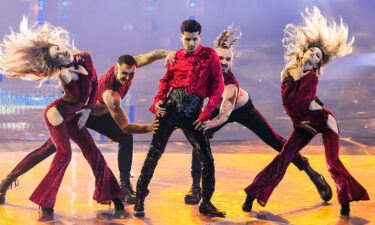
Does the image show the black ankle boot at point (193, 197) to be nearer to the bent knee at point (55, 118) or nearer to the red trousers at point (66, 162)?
the red trousers at point (66, 162)

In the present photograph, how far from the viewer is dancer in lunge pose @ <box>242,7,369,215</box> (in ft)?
14.6

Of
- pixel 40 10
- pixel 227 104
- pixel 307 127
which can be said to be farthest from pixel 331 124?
pixel 40 10

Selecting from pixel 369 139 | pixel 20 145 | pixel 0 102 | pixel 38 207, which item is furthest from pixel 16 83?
pixel 38 207

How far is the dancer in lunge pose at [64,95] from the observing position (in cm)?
440

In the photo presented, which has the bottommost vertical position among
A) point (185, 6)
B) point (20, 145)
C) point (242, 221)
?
point (20, 145)

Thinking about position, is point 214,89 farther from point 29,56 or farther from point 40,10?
point 40,10

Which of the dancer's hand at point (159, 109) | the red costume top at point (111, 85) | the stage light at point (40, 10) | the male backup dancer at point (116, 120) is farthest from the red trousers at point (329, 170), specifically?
the stage light at point (40, 10)

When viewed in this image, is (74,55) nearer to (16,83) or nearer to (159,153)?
(159,153)

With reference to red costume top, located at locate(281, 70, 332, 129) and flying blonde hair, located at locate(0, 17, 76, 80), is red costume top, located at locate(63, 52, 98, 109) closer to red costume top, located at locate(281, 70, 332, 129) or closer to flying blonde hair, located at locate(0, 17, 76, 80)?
flying blonde hair, located at locate(0, 17, 76, 80)

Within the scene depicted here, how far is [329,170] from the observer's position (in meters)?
4.53

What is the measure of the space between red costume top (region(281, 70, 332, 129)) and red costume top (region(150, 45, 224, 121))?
→ 69 cm

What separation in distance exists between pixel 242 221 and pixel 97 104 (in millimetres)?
1814

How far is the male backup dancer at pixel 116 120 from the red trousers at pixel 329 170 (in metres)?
1.19

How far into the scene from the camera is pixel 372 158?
834 centimetres
